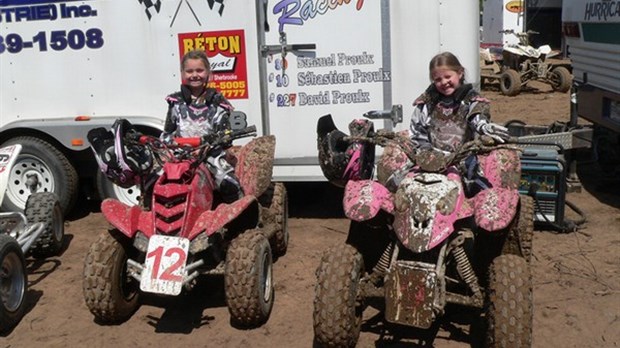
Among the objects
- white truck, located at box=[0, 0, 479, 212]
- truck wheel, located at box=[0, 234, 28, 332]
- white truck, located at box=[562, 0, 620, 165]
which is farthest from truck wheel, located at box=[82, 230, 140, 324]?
white truck, located at box=[562, 0, 620, 165]

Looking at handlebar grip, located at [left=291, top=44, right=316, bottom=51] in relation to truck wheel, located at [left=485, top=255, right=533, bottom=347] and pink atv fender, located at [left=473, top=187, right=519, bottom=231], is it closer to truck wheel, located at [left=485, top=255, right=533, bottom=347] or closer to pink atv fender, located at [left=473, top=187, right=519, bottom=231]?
pink atv fender, located at [left=473, top=187, right=519, bottom=231]

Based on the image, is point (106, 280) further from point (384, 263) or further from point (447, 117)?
point (447, 117)

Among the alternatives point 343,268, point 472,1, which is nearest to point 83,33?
point 472,1

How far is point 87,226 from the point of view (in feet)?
23.4

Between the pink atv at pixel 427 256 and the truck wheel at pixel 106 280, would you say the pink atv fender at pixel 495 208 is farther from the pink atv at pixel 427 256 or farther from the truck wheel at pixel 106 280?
the truck wheel at pixel 106 280

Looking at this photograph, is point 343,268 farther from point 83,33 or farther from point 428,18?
point 83,33

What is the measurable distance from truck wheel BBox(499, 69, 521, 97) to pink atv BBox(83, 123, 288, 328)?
40.2ft

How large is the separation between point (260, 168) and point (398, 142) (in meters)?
1.42

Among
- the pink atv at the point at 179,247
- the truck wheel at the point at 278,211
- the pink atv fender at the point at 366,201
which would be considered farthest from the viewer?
the truck wheel at the point at 278,211

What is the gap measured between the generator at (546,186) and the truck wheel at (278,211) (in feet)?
6.96

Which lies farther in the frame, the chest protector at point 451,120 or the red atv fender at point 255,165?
the red atv fender at point 255,165

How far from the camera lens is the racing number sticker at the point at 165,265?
430 centimetres

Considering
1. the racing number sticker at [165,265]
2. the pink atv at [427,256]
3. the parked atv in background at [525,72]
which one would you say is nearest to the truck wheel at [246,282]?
the racing number sticker at [165,265]

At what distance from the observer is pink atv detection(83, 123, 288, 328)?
4418 millimetres
